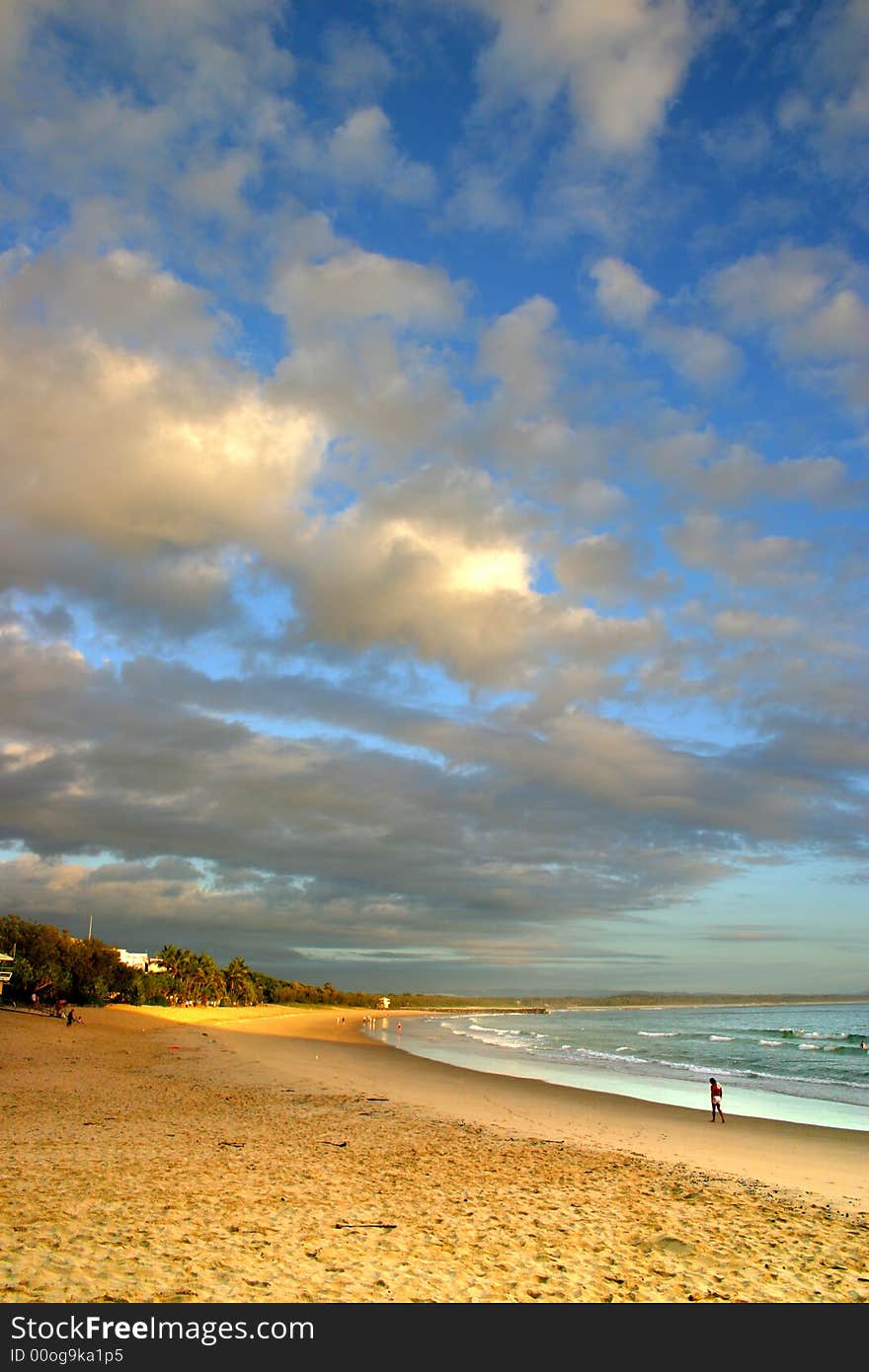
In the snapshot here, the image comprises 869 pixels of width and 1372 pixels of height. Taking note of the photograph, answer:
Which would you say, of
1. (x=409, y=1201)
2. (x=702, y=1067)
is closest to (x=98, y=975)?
(x=702, y=1067)

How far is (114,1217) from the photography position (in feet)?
33.6

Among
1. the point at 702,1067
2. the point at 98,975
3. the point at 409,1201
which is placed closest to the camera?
the point at 409,1201

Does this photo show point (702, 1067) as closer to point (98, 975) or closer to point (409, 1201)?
point (409, 1201)

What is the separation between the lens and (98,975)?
82438 mm

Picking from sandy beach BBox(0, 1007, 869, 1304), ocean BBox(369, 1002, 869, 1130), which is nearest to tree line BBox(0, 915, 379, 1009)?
ocean BBox(369, 1002, 869, 1130)

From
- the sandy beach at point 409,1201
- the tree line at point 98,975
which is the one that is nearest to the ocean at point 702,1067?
the sandy beach at point 409,1201

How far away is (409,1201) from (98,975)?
80756mm

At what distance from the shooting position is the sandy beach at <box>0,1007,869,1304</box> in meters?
8.51

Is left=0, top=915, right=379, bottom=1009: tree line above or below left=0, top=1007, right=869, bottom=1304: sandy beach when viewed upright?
below

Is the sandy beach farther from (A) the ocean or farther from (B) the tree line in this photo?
(B) the tree line

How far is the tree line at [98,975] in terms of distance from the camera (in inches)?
2876

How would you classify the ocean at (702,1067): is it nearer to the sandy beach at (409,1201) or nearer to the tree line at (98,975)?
the sandy beach at (409,1201)

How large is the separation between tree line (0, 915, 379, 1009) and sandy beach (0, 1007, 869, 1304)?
52314 mm

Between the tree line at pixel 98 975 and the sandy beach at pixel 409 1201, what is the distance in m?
52.3
